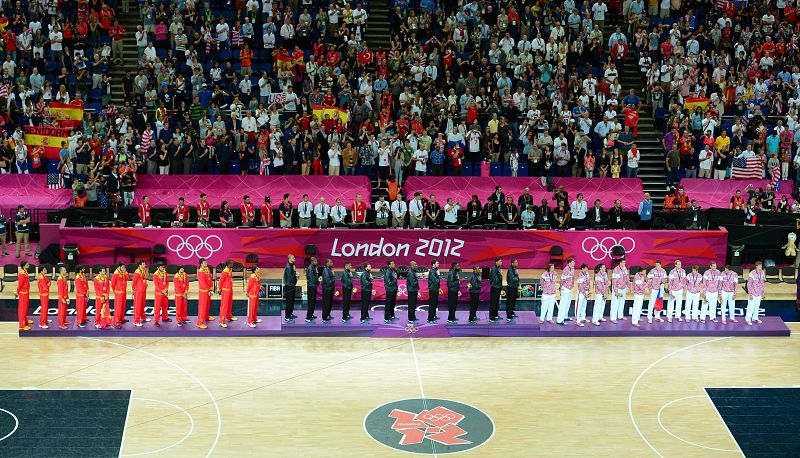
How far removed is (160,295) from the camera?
84.5 feet

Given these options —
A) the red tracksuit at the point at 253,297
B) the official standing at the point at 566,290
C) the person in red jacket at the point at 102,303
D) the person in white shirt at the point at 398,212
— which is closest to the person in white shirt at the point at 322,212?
the person in white shirt at the point at 398,212

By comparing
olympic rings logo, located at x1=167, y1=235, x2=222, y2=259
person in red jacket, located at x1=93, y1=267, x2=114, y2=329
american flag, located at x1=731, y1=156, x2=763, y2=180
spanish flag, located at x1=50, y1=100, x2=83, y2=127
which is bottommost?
person in red jacket, located at x1=93, y1=267, x2=114, y2=329

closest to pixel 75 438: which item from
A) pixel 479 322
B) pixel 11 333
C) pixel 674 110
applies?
pixel 11 333

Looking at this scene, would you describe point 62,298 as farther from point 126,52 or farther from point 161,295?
point 126,52

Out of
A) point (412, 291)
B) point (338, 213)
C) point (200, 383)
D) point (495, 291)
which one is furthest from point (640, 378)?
point (338, 213)

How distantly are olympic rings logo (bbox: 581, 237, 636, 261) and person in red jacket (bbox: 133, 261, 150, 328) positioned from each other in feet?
44.3

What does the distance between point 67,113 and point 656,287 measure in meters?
20.9

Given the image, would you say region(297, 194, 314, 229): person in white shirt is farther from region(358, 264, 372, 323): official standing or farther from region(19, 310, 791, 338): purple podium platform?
region(358, 264, 372, 323): official standing

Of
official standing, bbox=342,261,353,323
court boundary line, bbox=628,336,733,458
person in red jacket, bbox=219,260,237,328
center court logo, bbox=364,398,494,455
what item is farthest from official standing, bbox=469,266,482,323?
person in red jacket, bbox=219,260,237,328

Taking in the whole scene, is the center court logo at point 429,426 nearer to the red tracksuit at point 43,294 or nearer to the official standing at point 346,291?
the official standing at point 346,291

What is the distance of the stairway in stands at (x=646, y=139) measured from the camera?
1448 inches

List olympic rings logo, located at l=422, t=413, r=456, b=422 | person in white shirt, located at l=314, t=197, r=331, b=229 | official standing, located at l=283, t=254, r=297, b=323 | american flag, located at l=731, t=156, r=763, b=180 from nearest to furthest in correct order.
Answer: olympic rings logo, located at l=422, t=413, r=456, b=422 → official standing, located at l=283, t=254, r=297, b=323 → person in white shirt, located at l=314, t=197, r=331, b=229 → american flag, located at l=731, t=156, r=763, b=180

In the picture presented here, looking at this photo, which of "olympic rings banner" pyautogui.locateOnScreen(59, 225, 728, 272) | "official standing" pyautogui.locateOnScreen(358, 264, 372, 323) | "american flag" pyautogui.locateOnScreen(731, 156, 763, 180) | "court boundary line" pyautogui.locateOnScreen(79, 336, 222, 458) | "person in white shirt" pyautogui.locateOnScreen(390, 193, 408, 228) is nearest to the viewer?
"court boundary line" pyautogui.locateOnScreen(79, 336, 222, 458)

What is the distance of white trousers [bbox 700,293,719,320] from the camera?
26.9 m
